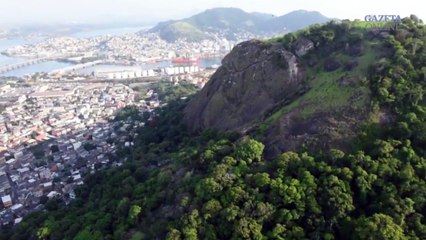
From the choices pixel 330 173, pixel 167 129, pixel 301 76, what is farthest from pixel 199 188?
pixel 167 129

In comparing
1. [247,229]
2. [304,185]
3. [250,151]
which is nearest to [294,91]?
[250,151]

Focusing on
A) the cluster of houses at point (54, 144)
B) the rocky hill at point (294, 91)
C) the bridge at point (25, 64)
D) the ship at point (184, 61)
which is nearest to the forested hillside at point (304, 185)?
the rocky hill at point (294, 91)

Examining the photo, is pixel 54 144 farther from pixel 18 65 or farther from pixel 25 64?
pixel 25 64

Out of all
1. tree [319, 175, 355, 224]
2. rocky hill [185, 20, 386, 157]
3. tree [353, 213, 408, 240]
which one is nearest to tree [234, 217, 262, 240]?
tree [319, 175, 355, 224]

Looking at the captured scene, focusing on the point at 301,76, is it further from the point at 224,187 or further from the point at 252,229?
the point at 252,229

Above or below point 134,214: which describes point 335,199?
above

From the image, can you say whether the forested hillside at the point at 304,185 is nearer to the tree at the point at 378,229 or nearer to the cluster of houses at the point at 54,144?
the tree at the point at 378,229
